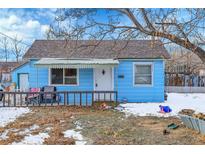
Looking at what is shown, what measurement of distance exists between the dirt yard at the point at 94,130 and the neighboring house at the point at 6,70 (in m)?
16.9

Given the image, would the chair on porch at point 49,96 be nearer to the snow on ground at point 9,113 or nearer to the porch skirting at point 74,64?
the porch skirting at point 74,64

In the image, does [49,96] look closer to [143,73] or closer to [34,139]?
[143,73]

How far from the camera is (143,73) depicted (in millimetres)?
14516

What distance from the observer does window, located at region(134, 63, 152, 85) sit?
14.5m

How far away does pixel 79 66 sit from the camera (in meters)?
13.3

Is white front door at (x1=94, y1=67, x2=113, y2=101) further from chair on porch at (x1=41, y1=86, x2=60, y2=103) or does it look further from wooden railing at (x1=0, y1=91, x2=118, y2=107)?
chair on porch at (x1=41, y1=86, x2=60, y2=103)

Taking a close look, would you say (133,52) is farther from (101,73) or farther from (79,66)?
(79,66)

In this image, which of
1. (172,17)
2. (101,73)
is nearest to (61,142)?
(172,17)

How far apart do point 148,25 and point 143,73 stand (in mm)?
6888

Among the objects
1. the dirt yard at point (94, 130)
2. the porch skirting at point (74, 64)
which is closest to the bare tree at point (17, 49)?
the porch skirting at point (74, 64)

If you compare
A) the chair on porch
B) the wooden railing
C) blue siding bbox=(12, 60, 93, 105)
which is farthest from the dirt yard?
blue siding bbox=(12, 60, 93, 105)

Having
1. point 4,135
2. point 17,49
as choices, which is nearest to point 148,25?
point 4,135
